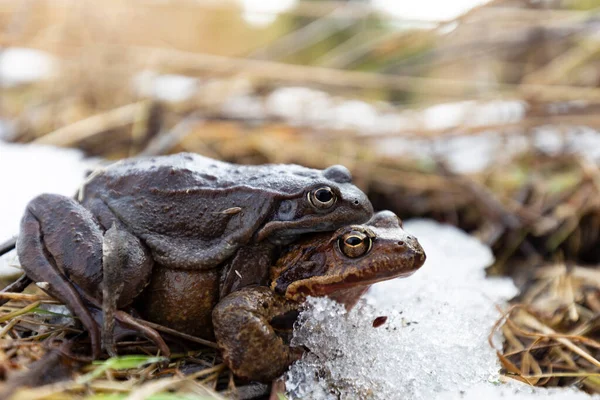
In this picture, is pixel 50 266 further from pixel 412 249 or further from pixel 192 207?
pixel 412 249

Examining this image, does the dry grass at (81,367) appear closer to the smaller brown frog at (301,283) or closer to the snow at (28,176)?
the smaller brown frog at (301,283)

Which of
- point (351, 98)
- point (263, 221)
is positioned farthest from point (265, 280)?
point (351, 98)

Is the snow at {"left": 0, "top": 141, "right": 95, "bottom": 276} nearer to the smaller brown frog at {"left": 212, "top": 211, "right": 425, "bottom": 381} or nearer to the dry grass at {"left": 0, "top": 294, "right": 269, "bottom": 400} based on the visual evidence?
the dry grass at {"left": 0, "top": 294, "right": 269, "bottom": 400}

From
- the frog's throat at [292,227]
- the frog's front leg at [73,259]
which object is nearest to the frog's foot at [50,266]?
the frog's front leg at [73,259]

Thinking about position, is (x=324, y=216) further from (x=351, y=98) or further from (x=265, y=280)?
(x=351, y=98)

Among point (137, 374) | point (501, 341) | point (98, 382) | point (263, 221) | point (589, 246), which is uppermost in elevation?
point (263, 221)
